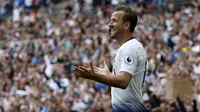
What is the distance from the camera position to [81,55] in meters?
18.0

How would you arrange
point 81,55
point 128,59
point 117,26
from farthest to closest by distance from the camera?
point 81,55, point 117,26, point 128,59

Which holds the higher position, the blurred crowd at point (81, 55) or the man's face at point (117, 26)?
the man's face at point (117, 26)

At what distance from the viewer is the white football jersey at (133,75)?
19.3ft

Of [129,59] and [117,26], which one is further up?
[117,26]

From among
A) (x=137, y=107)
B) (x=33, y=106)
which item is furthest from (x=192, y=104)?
(x=137, y=107)

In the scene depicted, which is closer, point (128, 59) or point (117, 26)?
point (128, 59)

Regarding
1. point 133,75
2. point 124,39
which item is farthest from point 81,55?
point 133,75

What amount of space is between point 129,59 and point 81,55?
1216 cm

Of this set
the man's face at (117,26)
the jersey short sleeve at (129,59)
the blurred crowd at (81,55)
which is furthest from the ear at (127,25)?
the blurred crowd at (81,55)

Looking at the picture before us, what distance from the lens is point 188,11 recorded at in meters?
18.8

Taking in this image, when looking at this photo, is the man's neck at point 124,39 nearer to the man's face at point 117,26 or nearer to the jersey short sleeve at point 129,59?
the man's face at point 117,26

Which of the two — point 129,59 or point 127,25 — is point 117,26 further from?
point 129,59

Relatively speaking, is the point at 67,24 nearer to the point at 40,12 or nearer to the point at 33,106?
the point at 40,12

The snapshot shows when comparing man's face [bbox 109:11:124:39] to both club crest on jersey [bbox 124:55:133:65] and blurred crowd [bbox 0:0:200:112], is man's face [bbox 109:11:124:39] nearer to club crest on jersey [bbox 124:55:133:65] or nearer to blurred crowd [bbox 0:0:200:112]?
club crest on jersey [bbox 124:55:133:65]
